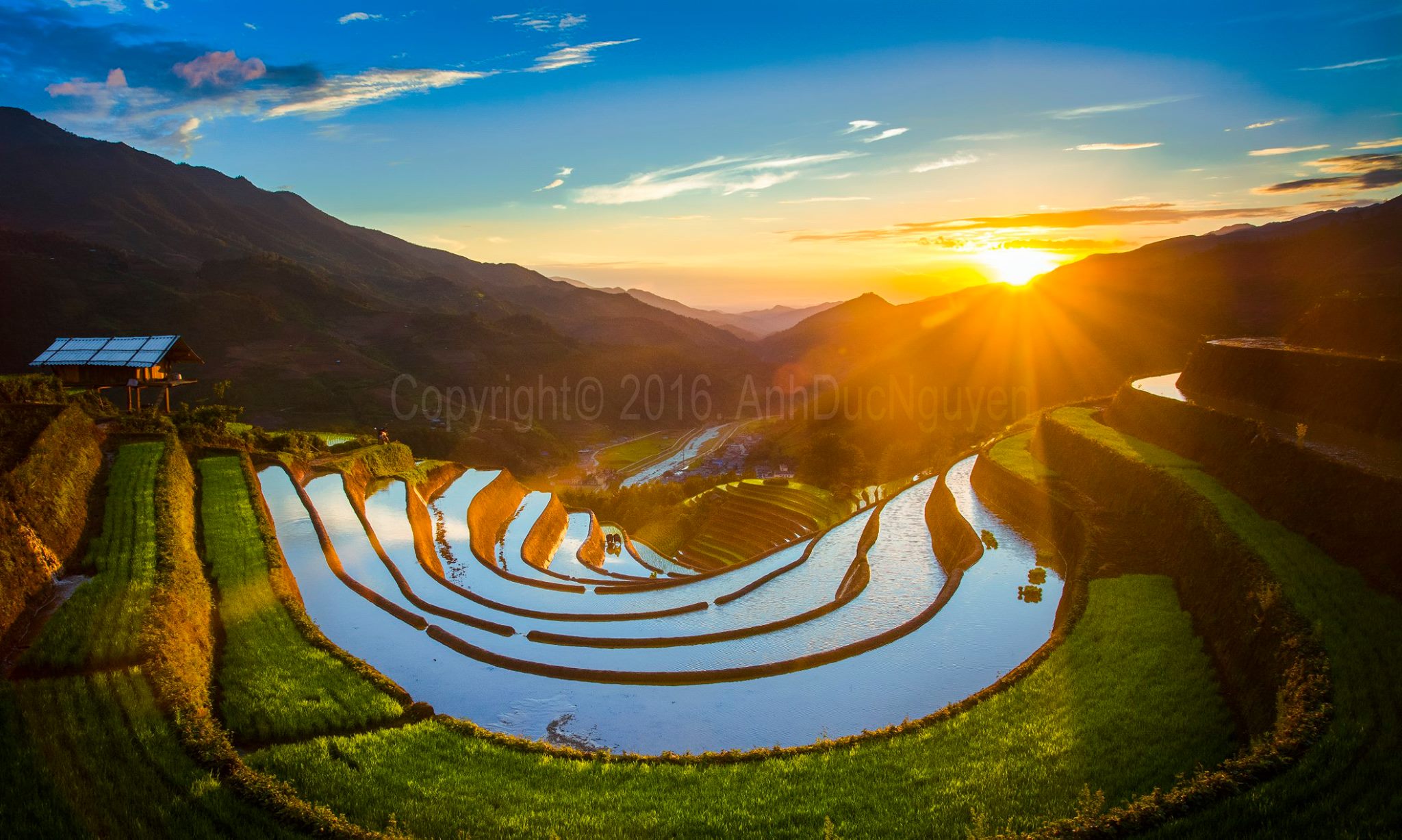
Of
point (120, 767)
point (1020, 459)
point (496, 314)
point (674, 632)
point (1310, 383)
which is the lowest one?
point (674, 632)

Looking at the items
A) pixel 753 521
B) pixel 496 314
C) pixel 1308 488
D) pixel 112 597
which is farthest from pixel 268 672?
pixel 496 314

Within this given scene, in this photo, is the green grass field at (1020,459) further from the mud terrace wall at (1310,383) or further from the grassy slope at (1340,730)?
the grassy slope at (1340,730)

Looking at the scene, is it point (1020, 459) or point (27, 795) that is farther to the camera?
point (1020, 459)

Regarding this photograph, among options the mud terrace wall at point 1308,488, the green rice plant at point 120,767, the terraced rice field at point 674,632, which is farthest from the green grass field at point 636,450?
the green rice plant at point 120,767

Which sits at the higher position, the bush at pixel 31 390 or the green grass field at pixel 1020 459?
the bush at pixel 31 390

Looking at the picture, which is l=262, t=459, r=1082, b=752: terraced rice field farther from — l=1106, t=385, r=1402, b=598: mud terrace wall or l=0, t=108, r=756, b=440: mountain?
l=0, t=108, r=756, b=440: mountain

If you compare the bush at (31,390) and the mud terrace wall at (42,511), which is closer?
the mud terrace wall at (42,511)

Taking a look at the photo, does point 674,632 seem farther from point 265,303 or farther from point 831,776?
point 265,303

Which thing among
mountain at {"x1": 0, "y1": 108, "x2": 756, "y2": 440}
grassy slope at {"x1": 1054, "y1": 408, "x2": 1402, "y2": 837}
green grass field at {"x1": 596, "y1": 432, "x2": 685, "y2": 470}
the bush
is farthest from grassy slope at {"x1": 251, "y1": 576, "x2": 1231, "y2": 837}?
mountain at {"x1": 0, "y1": 108, "x2": 756, "y2": 440}
